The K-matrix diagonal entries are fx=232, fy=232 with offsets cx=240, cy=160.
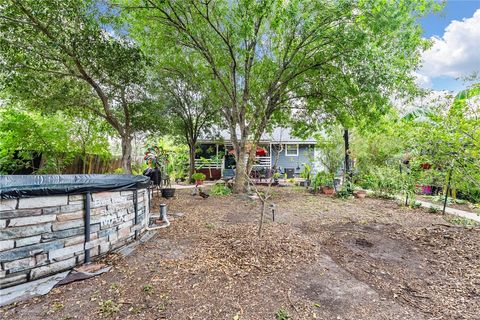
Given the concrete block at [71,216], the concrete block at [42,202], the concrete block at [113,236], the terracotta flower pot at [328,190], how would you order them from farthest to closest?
the terracotta flower pot at [328,190] < the concrete block at [113,236] < the concrete block at [71,216] < the concrete block at [42,202]

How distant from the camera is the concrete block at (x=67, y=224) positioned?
2.83 m

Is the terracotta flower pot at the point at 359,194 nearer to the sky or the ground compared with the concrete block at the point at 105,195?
nearer to the ground

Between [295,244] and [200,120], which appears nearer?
[295,244]

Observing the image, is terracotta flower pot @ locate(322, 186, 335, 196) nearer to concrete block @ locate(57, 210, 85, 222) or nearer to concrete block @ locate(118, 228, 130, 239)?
concrete block @ locate(118, 228, 130, 239)

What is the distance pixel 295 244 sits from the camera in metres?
3.97

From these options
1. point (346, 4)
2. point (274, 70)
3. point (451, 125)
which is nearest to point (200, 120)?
point (274, 70)

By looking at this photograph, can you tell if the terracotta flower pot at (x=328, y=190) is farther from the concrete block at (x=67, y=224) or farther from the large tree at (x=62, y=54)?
the concrete block at (x=67, y=224)

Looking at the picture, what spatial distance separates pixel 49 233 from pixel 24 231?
0.24 metres

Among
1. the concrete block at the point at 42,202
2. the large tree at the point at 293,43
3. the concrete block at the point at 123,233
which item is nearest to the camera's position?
the concrete block at the point at 42,202

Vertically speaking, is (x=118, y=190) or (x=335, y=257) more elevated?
(x=118, y=190)

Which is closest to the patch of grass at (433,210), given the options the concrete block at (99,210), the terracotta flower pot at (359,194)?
the terracotta flower pot at (359,194)

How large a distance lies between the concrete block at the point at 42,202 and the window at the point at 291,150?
17092 mm

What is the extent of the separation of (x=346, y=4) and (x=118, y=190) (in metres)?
7.79

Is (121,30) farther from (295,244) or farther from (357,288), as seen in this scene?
(357,288)
